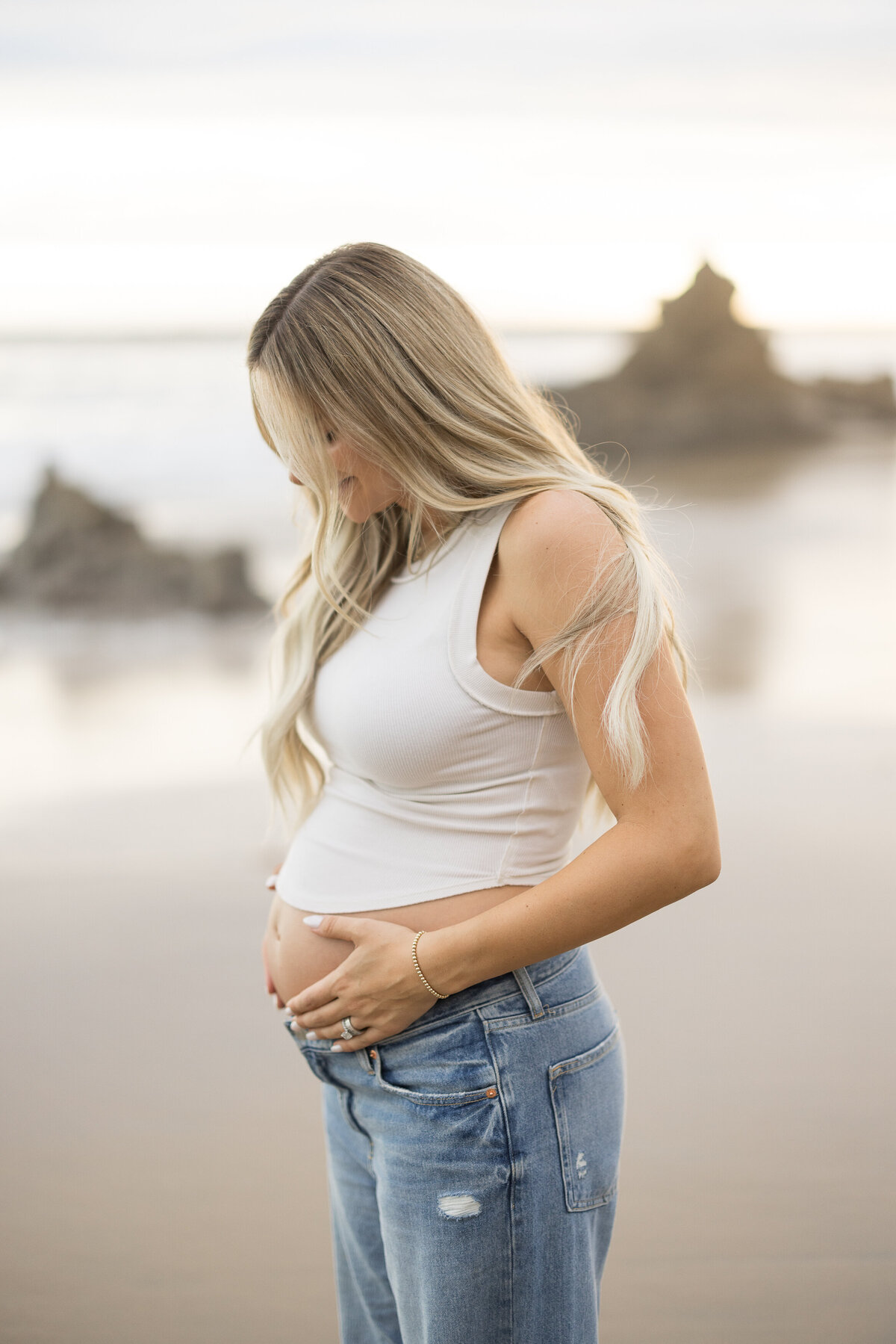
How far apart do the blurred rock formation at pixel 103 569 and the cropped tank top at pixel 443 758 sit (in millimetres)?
4329

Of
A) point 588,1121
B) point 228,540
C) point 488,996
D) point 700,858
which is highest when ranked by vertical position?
point 228,540

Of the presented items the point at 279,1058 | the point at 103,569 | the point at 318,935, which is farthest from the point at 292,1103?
the point at 103,569

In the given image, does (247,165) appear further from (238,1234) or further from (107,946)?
(238,1234)

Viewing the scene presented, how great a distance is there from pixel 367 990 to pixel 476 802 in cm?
18

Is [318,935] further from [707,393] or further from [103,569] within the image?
[707,393]

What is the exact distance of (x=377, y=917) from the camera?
0.88 metres

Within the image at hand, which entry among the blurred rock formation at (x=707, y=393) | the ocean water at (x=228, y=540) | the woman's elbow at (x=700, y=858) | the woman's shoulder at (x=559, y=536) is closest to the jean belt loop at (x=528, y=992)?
the woman's elbow at (x=700, y=858)

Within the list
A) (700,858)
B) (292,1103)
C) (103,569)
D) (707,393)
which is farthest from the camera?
(707,393)

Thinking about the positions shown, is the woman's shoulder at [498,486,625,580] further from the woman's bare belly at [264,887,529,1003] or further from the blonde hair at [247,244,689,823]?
the woman's bare belly at [264,887,529,1003]

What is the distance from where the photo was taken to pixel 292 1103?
6.50 feet

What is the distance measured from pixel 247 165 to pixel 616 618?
179 inches

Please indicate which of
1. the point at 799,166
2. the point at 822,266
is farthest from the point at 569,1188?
the point at 822,266

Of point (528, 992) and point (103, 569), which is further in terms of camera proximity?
point (103, 569)

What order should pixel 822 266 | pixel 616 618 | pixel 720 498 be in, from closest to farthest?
pixel 616 618 < pixel 822 266 < pixel 720 498
